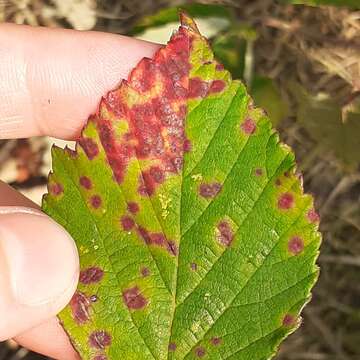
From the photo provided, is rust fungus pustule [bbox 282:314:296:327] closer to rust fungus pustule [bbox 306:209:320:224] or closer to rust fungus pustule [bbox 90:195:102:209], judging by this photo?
rust fungus pustule [bbox 306:209:320:224]

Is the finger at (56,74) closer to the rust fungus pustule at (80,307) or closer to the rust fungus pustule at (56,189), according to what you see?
the rust fungus pustule at (56,189)

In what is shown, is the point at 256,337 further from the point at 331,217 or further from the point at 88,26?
the point at 88,26

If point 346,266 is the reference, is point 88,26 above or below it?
above

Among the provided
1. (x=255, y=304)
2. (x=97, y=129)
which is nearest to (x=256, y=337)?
(x=255, y=304)

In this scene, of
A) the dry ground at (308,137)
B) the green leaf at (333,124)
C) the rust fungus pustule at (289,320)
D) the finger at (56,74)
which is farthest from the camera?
the dry ground at (308,137)

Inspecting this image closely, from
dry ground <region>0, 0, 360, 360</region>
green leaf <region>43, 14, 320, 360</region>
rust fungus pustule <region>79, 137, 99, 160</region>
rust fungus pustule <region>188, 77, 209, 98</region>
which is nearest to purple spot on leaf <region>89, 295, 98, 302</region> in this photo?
green leaf <region>43, 14, 320, 360</region>

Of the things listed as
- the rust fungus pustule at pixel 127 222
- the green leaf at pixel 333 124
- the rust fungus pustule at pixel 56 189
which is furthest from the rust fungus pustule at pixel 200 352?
the green leaf at pixel 333 124
